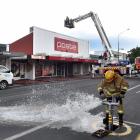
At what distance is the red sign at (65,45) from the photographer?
45.2m

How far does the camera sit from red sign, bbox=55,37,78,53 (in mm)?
45188

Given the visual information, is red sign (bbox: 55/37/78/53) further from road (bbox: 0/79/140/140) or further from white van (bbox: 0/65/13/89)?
road (bbox: 0/79/140/140)

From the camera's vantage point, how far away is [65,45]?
47469 millimetres

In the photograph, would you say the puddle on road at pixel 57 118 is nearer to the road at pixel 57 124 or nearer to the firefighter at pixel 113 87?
the road at pixel 57 124

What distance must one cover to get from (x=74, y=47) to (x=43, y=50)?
32.5 ft

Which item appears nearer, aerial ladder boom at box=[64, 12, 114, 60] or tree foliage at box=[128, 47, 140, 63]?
aerial ladder boom at box=[64, 12, 114, 60]

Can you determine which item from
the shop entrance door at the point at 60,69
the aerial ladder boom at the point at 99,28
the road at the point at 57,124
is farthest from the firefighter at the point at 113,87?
the shop entrance door at the point at 60,69

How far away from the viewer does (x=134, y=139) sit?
782 cm

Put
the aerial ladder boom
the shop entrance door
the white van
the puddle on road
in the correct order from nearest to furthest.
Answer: the puddle on road, the white van, the aerial ladder boom, the shop entrance door

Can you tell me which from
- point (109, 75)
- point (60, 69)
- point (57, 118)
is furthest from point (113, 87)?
point (60, 69)

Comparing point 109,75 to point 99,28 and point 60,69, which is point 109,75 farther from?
point 60,69

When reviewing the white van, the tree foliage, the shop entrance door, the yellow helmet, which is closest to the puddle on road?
the yellow helmet

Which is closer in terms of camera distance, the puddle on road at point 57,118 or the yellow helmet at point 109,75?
the yellow helmet at point 109,75

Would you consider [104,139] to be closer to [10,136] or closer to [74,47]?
[10,136]
